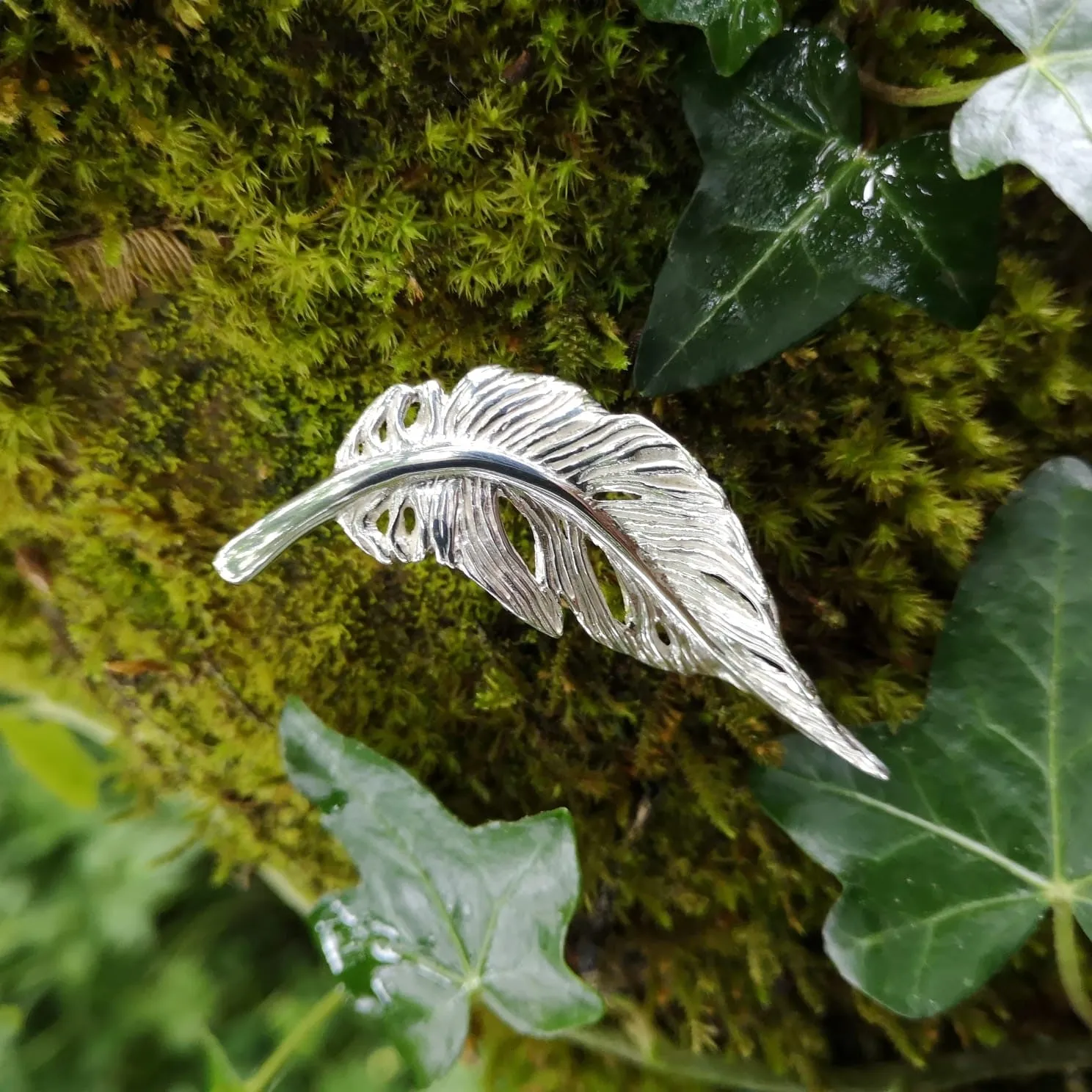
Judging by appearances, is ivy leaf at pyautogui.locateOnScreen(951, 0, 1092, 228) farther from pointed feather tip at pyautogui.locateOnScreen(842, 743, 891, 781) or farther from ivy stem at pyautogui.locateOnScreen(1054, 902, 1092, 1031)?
ivy stem at pyautogui.locateOnScreen(1054, 902, 1092, 1031)

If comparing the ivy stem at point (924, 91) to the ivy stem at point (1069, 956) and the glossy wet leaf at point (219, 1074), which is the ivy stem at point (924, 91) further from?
the glossy wet leaf at point (219, 1074)

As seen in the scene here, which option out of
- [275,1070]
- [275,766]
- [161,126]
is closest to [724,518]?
[161,126]

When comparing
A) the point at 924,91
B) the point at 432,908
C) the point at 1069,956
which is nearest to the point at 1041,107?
the point at 924,91

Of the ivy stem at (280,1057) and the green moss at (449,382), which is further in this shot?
the ivy stem at (280,1057)

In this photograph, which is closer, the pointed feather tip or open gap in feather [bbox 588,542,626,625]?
the pointed feather tip

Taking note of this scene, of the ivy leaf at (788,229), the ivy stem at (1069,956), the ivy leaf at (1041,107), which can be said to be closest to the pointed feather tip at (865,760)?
the ivy stem at (1069,956)

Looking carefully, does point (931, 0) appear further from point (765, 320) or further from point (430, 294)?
point (430, 294)

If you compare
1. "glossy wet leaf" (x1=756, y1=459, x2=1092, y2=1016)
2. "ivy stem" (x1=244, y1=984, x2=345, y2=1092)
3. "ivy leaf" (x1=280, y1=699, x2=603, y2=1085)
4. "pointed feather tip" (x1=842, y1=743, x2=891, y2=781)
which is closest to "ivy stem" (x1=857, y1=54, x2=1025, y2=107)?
"glossy wet leaf" (x1=756, y1=459, x2=1092, y2=1016)
